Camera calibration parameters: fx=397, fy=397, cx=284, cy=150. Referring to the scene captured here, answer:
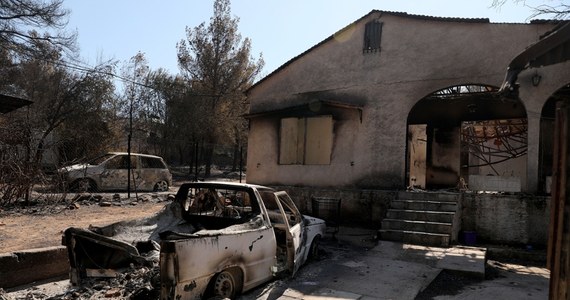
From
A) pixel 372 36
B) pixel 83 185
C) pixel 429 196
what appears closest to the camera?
pixel 429 196

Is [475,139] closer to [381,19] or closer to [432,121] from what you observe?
[432,121]

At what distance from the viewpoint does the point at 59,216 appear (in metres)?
10.2

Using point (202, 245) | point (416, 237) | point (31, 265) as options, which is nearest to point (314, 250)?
point (416, 237)

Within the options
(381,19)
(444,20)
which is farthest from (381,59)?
(444,20)

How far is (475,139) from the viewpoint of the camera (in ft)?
59.2

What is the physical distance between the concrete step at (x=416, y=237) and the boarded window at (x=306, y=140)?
3666 millimetres

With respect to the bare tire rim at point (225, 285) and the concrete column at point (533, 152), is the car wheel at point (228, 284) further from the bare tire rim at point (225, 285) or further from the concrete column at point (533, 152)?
the concrete column at point (533, 152)

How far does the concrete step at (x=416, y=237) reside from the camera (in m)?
8.77

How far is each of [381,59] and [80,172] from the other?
36.1 ft

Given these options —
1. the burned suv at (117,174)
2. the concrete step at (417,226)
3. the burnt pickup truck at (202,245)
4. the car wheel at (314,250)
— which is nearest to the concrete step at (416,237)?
the concrete step at (417,226)

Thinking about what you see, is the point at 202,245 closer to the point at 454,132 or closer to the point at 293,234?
the point at 293,234

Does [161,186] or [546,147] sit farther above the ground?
[546,147]

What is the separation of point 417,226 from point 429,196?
49.7 inches

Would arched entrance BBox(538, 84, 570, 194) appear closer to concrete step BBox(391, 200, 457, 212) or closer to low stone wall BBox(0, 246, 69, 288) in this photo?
concrete step BBox(391, 200, 457, 212)
